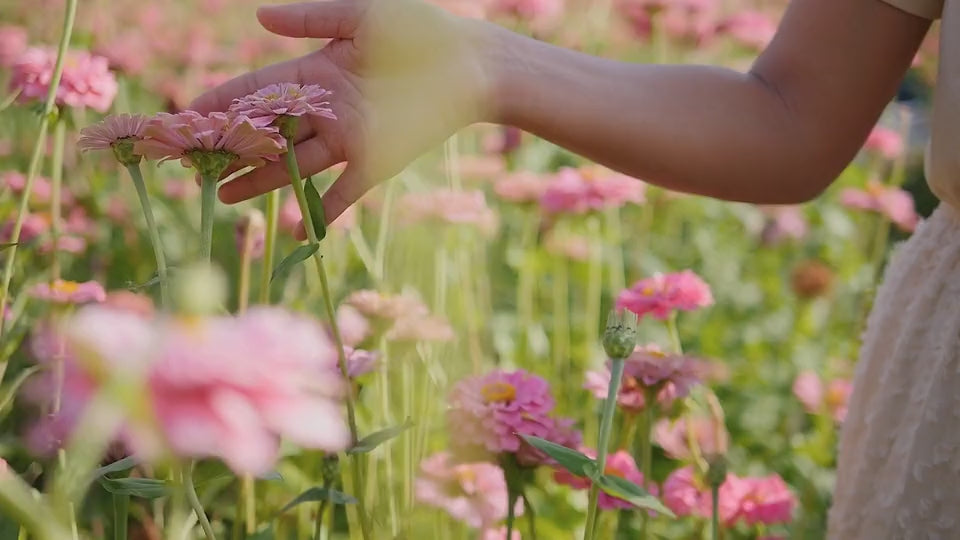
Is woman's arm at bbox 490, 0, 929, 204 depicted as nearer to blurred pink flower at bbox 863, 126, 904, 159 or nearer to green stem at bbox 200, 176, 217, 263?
green stem at bbox 200, 176, 217, 263

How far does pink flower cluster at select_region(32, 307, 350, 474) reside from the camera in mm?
168

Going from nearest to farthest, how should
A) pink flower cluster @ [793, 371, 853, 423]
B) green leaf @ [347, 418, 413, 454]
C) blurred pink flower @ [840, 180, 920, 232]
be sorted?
green leaf @ [347, 418, 413, 454] < pink flower cluster @ [793, 371, 853, 423] < blurred pink flower @ [840, 180, 920, 232]

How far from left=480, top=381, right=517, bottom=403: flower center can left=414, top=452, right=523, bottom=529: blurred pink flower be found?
5 centimetres

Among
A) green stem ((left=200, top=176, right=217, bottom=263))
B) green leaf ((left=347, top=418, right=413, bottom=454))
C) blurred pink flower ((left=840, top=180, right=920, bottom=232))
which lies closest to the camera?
green stem ((left=200, top=176, right=217, bottom=263))

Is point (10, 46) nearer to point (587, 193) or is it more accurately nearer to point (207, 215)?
point (587, 193)

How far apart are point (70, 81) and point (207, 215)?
14.3 inches

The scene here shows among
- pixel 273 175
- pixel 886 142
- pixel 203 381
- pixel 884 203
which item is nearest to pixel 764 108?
pixel 273 175

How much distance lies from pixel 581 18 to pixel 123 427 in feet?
6.38

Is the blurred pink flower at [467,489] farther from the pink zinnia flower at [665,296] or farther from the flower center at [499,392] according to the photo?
the pink zinnia flower at [665,296]

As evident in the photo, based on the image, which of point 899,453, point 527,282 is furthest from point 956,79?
point 527,282

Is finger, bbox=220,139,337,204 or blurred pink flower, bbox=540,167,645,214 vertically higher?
finger, bbox=220,139,337,204

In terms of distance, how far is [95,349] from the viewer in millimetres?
174

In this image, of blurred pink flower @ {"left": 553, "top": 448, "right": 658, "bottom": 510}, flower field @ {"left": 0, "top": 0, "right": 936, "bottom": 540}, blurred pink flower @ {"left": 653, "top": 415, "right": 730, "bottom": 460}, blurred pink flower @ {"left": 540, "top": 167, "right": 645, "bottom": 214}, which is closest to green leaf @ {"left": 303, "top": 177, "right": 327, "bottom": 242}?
flower field @ {"left": 0, "top": 0, "right": 936, "bottom": 540}

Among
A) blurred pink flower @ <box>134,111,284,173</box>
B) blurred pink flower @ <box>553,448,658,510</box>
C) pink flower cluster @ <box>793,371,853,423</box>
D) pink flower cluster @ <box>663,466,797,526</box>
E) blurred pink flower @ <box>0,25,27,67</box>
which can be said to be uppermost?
blurred pink flower @ <box>134,111,284,173</box>
